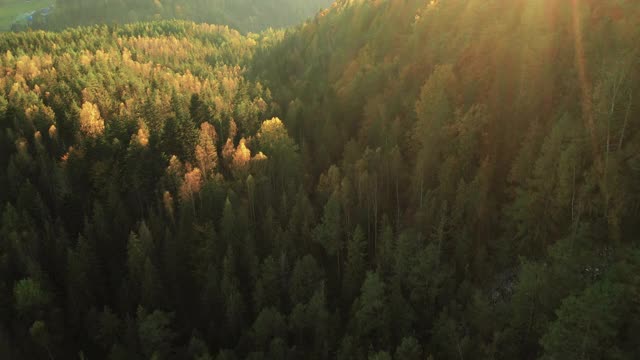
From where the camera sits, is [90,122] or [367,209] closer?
[367,209]

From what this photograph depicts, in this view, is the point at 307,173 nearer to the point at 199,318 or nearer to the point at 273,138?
the point at 273,138

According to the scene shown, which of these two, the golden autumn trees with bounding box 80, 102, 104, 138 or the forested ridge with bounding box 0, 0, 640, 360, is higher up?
the golden autumn trees with bounding box 80, 102, 104, 138

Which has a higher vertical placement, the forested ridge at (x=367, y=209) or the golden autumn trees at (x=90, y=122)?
the golden autumn trees at (x=90, y=122)

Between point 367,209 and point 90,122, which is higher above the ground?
point 90,122

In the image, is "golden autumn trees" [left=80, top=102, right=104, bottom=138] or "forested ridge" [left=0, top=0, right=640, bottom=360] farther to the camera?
"golden autumn trees" [left=80, top=102, right=104, bottom=138]

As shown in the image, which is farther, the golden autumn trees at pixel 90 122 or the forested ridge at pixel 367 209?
the golden autumn trees at pixel 90 122

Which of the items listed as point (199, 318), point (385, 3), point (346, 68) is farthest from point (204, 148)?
point (385, 3)

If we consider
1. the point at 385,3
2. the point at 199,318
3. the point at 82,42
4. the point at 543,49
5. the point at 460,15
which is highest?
the point at 82,42

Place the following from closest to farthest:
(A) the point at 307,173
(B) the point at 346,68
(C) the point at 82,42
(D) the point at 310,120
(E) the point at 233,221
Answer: (E) the point at 233,221 < (A) the point at 307,173 < (D) the point at 310,120 < (B) the point at 346,68 < (C) the point at 82,42
